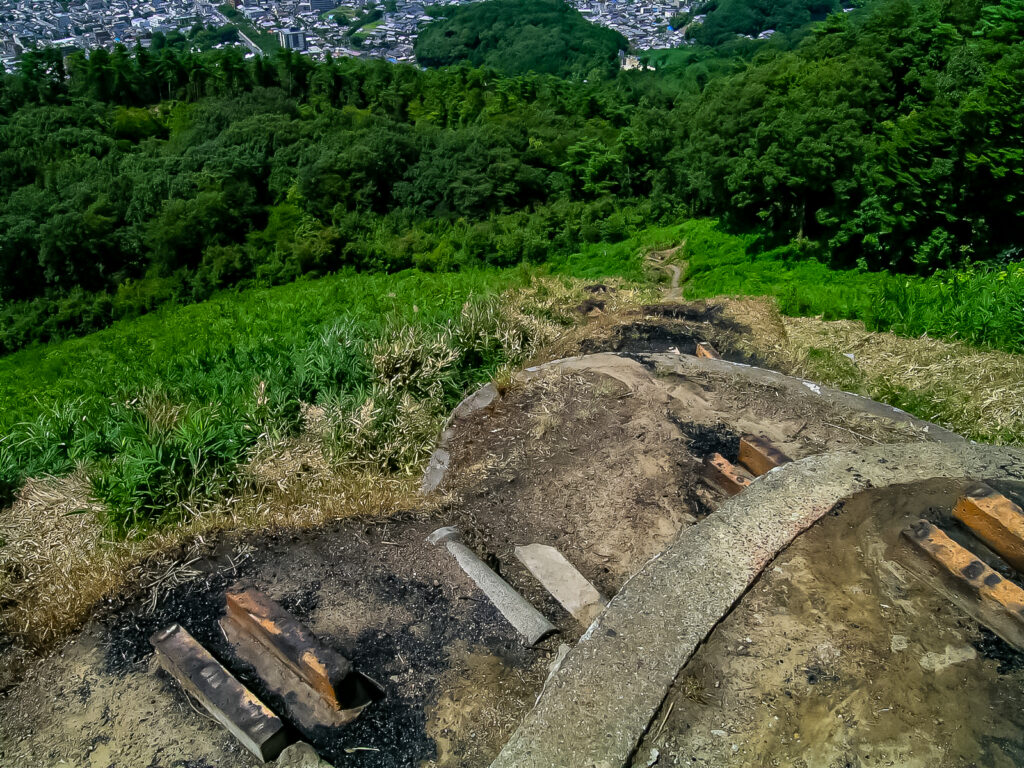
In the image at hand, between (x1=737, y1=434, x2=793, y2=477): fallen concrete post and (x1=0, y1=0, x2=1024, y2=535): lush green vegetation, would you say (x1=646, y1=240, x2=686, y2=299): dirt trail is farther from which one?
(x1=737, y1=434, x2=793, y2=477): fallen concrete post

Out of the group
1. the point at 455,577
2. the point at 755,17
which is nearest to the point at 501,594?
the point at 455,577

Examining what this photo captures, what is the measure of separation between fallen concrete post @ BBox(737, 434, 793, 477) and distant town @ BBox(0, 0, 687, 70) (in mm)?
30983

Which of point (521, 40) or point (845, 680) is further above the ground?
point (845, 680)

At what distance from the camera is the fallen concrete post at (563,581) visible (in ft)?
13.0

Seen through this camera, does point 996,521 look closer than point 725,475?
Yes

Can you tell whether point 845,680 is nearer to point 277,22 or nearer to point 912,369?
point 912,369

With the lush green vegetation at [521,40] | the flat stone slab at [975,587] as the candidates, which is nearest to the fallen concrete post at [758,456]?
the flat stone slab at [975,587]

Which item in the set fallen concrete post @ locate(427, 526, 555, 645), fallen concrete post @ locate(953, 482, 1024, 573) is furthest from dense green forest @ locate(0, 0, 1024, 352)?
fallen concrete post @ locate(427, 526, 555, 645)

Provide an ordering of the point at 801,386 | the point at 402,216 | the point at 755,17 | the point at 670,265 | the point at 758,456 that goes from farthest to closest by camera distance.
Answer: the point at 755,17
the point at 402,216
the point at 670,265
the point at 801,386
the point at 758,456

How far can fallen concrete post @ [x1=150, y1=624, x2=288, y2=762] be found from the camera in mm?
3146

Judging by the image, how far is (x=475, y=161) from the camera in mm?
17938

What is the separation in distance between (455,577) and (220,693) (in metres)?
1.30

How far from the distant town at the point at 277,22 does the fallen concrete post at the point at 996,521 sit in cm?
3229

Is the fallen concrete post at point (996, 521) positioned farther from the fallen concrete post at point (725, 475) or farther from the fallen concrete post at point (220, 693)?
the fallen concrete post at point (220, 693)
